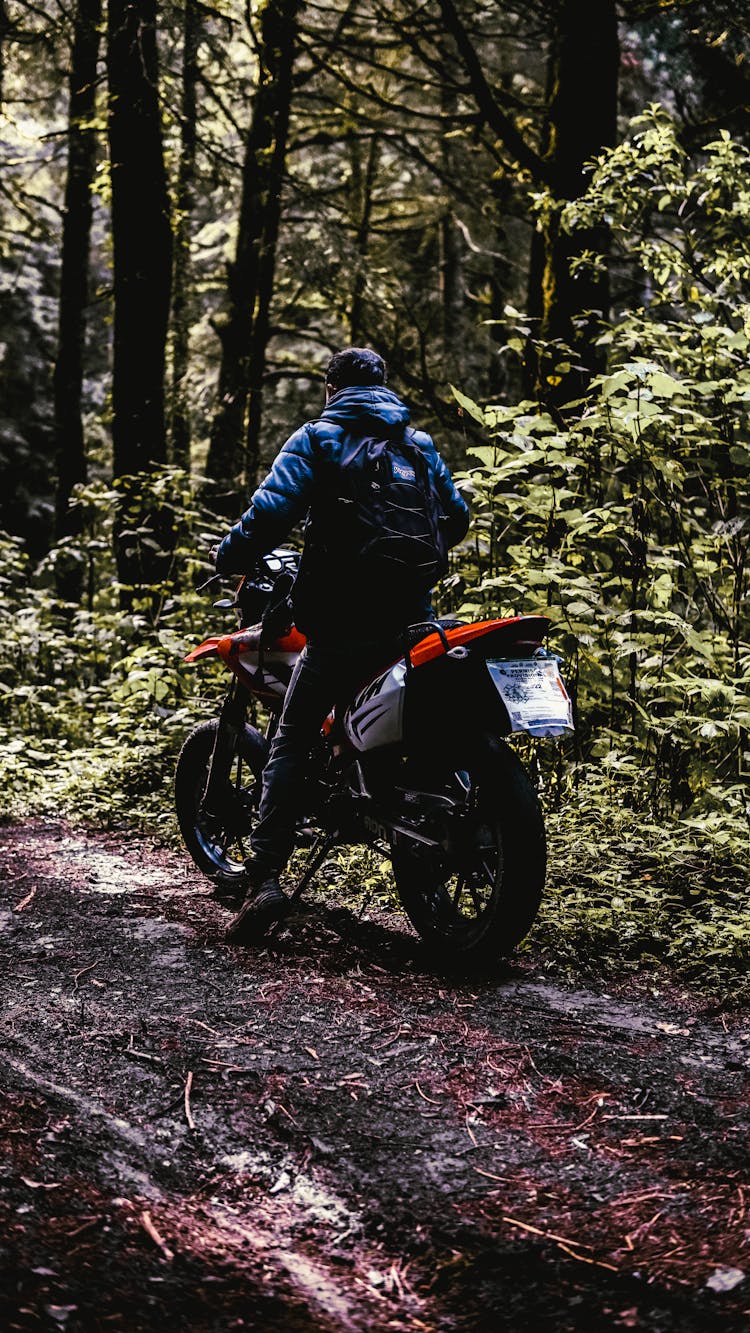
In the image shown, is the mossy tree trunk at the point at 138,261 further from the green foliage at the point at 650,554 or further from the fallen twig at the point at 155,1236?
the fallen twig at the point at 155,1236

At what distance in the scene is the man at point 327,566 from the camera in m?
4.51

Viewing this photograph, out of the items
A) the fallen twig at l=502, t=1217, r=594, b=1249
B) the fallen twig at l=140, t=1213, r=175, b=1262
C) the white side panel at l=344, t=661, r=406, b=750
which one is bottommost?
the fallen twig at l=140, t=1213, r=175, b=1262

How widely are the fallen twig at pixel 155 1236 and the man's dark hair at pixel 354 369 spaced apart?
10.3ft

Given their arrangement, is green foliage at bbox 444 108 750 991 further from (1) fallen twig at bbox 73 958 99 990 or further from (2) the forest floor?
(1) fallen twig at bbox 73 958 99 990

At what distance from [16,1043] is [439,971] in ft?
5.07

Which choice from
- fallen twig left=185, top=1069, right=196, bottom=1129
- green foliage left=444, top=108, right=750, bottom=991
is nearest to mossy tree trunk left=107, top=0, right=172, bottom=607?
green foliage left=444, top=108, right=750, bottom=991

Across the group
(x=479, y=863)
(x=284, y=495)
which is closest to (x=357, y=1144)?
(x=479, y=863)

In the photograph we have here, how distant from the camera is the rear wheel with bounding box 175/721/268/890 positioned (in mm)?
5633

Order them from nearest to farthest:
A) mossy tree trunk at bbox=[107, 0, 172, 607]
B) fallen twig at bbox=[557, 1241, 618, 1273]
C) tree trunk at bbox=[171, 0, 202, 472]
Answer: fallen twig at bbox=[557, 1241, 618, 1273] → mossy tree trunk at bbox=[107, 0, 172, 607] → tree trunk at bbox=[171, 0, 202, 472]

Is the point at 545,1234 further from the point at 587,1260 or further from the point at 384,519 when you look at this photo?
the point at 384,519

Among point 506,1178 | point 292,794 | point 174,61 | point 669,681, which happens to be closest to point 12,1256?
point 506,1178

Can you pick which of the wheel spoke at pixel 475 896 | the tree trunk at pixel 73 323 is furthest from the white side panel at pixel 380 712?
the tree trunk at pixel 73 323

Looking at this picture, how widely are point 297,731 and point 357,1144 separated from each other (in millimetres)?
2080

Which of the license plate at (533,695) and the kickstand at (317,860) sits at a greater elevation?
the license plate at (533,695)
